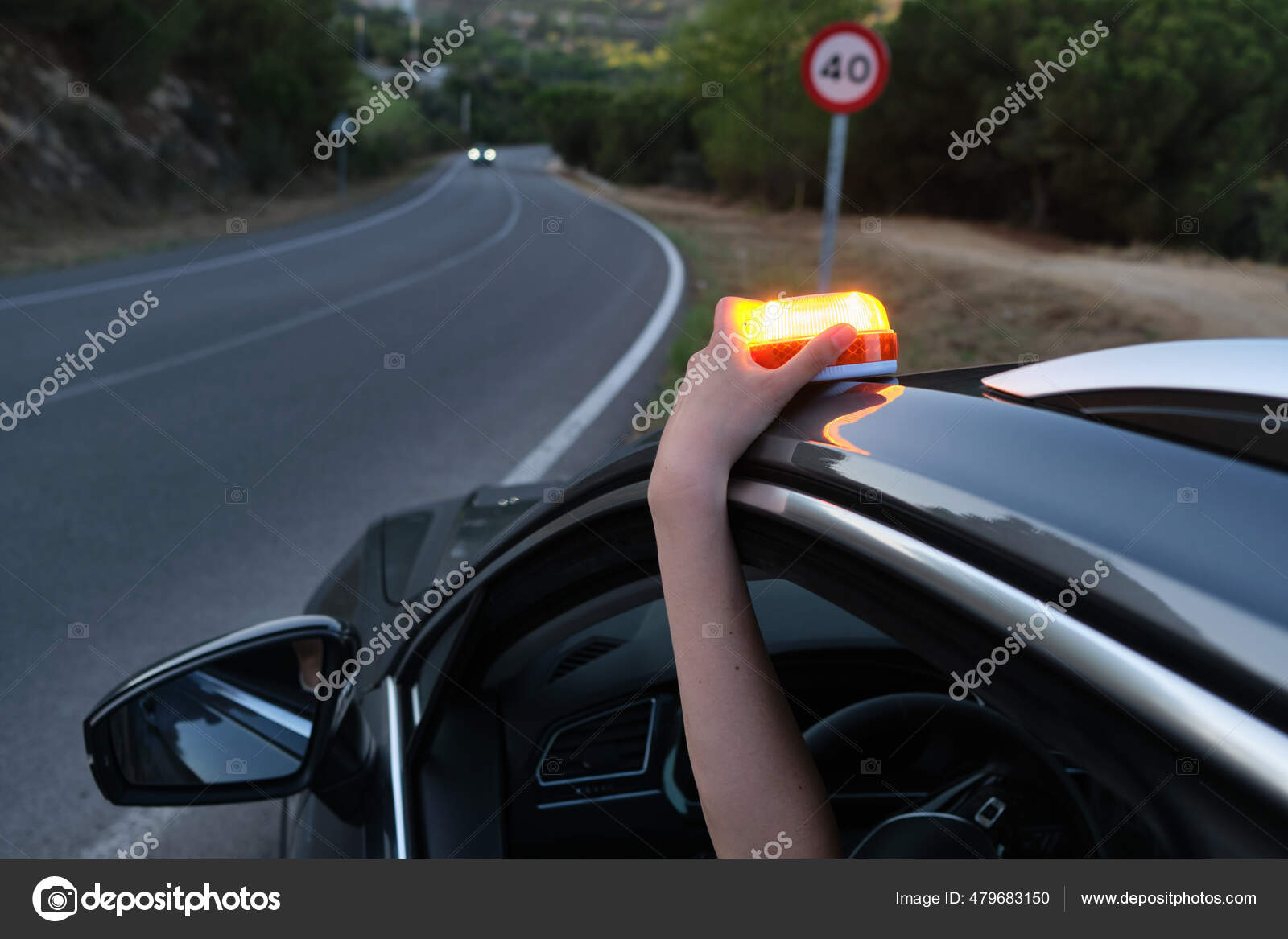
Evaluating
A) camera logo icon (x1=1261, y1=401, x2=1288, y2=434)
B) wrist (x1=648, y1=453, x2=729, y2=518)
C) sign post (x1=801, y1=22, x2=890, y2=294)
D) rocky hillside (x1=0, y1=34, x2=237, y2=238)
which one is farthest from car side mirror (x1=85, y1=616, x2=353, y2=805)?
rocky hillside (x1=0, y1=34, x2=237, y2=238)

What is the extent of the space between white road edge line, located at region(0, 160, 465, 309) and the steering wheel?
1185 cm

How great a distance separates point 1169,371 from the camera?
109 cm

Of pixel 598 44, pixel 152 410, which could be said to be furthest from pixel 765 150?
pixel 152 410

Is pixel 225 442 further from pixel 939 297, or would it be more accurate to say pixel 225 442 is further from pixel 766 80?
pixel 766 80

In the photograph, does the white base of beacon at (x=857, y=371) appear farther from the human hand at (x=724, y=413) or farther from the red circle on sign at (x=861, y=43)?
the red circle on sign at (x=861, y=43)

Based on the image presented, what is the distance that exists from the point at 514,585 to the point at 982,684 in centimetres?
81

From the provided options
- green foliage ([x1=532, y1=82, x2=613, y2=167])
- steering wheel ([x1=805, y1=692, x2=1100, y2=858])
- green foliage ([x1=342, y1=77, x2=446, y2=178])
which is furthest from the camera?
green foliage ([x1=532, y1=82, x2=613, y2=167])

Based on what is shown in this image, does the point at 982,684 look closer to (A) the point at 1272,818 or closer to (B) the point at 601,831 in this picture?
(A) the point at 1272,818

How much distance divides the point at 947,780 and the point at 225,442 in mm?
5718

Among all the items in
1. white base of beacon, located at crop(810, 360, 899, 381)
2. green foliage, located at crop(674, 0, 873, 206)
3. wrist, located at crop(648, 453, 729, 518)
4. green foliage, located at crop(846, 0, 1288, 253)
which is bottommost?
wrist, located at crop(648, 453, 729, 518)

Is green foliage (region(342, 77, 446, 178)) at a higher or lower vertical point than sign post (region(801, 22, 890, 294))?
higher

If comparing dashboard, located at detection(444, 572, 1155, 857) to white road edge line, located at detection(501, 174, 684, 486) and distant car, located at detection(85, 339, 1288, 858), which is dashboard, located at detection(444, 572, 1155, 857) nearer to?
distant car, located at detection(85, 339, 1288, 858)

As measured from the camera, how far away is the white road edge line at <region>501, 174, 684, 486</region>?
580 cm
